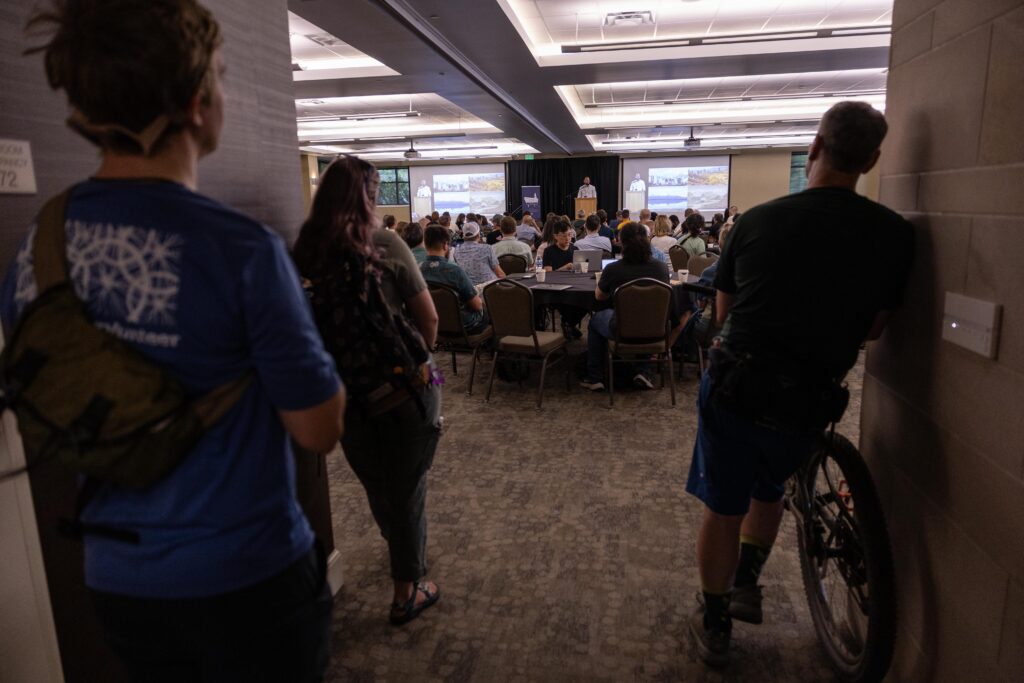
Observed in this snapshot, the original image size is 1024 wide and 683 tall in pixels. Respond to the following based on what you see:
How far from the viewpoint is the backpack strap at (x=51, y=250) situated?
2.40 ft

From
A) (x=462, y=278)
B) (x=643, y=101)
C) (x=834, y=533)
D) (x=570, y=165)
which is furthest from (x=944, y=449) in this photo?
(x=570, y=165)

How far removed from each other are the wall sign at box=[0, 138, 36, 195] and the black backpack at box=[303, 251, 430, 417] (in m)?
0.56

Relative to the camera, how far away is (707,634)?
6.06 ft

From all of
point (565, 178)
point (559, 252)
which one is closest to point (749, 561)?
point (559, 252)

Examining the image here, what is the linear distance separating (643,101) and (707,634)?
9307 millimetres

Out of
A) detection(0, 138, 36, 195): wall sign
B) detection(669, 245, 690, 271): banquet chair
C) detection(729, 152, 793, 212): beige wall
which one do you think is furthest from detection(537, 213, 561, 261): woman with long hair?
detection(729, 152, 793, 212): beige wall

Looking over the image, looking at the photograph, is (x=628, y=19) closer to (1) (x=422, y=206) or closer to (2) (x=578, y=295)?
(2) (x=578, y=295)

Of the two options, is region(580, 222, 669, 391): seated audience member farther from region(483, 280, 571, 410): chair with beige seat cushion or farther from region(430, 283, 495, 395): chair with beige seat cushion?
region(430, 283, 495, 395): chair with beige seat cushion

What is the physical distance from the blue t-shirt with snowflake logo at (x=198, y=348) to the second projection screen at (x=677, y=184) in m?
17.0

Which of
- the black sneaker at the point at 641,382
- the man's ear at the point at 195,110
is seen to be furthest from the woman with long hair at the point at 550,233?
the man's ear at the point at 195,110

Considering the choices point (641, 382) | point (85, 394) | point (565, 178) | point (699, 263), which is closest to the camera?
point (85, 394)

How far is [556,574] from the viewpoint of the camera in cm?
233

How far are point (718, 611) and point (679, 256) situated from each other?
219 inches

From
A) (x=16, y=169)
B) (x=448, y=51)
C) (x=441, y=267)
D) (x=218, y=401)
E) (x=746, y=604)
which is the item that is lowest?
(x=746, y=604)
